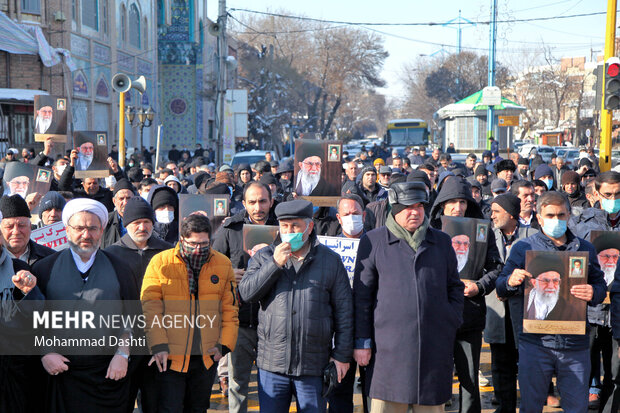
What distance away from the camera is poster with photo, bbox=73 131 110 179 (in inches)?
406

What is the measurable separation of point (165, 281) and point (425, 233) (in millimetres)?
1662

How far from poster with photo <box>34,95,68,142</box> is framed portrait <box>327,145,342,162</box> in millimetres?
4946

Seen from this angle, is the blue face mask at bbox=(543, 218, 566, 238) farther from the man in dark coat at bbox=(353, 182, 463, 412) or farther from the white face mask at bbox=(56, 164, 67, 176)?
the white face mask at bbox=(56, 164, 67, 176)

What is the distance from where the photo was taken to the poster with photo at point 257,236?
5746 mm

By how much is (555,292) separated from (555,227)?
19.1 inches

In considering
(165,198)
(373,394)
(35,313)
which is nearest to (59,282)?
(35,313)

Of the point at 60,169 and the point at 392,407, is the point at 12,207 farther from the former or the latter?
the point at 60,169

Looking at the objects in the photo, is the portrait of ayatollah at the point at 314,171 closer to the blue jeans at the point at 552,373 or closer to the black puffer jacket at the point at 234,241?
the black puffer jacket at the point at 234,241

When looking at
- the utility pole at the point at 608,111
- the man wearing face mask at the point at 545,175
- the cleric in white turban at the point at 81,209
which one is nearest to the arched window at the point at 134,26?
the man wearing face mask at the point at 545,175

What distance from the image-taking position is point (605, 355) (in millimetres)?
6273

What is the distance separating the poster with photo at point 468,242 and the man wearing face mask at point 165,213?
2896 millimetres

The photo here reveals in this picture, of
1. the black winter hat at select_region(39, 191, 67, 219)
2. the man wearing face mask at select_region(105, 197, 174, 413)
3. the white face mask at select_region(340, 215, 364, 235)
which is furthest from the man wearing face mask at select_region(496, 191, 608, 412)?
the black winter hat at select_region(39, 191, 67, 219)

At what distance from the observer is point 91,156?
34.5ft

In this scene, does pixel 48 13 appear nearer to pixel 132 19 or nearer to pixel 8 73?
pixel 8 73
